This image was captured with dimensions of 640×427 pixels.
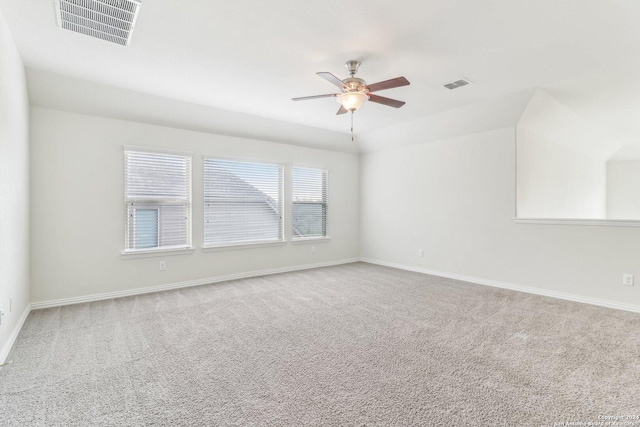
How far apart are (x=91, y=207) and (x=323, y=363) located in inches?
142

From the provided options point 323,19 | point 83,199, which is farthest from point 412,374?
point 83,199

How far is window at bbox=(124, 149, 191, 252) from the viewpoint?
4.14m

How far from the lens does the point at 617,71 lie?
10.5 ft

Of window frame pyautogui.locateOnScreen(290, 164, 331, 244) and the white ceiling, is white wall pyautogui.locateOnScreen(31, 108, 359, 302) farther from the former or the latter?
window frame pyautogui.locateOnScreen(290, 164, 331, 244)

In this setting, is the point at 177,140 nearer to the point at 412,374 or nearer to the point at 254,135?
the point at 254,135

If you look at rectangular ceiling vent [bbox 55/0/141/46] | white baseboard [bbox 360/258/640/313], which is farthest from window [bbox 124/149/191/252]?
white baseboard [bbox 360/258/640/313]

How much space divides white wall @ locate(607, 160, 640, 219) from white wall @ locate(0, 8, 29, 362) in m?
10.9

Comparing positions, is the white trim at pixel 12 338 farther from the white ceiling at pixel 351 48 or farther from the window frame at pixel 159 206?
the white ceiling at pixel 351 48

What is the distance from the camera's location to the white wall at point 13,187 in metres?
2.32

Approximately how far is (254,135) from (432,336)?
4067mm

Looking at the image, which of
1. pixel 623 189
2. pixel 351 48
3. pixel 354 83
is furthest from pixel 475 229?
pixel 623 189

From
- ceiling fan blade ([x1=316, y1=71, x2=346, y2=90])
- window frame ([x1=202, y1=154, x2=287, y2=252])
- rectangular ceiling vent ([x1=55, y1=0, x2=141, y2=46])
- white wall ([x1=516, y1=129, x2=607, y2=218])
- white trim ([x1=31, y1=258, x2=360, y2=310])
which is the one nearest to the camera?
rectangular ceiling vent ([x1=55, y1=0, x2=141, y2=46])

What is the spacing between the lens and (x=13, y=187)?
106 inches

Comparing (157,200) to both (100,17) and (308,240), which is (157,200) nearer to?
(100,17)
